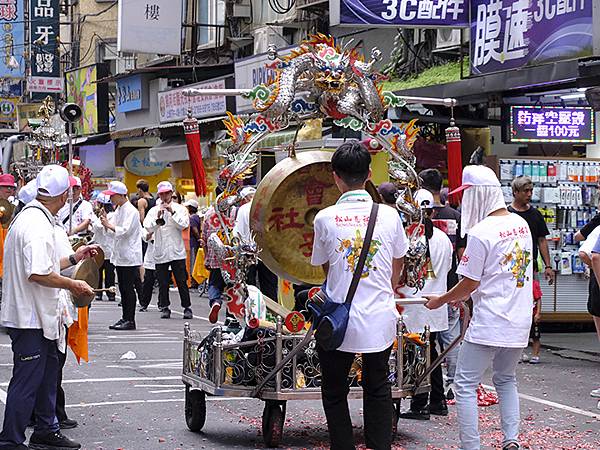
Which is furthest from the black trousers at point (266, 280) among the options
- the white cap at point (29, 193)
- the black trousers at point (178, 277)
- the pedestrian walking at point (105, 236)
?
the pedestrian walking at point (105, 236)

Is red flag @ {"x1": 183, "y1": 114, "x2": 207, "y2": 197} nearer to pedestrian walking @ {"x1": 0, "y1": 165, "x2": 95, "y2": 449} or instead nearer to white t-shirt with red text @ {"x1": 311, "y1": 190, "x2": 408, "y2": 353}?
pedestrian walking @ {"x1": 0, "y1": 165, "x2": 95, "y2": 449}

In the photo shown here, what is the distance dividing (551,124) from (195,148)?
22.2ft

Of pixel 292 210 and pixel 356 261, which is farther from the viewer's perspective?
pixel 292 210

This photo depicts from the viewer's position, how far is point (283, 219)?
971 centimetres

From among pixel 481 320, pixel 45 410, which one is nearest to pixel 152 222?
Answer: pixel 45 410

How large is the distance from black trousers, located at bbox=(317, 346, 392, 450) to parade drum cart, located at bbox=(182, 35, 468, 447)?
1.58m

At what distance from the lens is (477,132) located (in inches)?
739

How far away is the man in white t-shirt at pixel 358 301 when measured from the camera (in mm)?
6742

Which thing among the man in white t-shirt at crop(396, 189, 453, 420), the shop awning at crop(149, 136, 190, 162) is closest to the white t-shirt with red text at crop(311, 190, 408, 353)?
the man in white t-shirt at crop(396, 189, 453, 420)

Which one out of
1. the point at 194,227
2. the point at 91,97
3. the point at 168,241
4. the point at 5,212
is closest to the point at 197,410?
the point at 5,212

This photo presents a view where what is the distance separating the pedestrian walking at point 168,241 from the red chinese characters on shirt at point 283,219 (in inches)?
330

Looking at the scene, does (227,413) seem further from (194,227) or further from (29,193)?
(194,227)

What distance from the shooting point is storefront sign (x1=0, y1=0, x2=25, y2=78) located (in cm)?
4250

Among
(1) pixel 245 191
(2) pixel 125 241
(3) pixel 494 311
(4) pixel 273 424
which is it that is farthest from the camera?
(2) pixel 125 241
